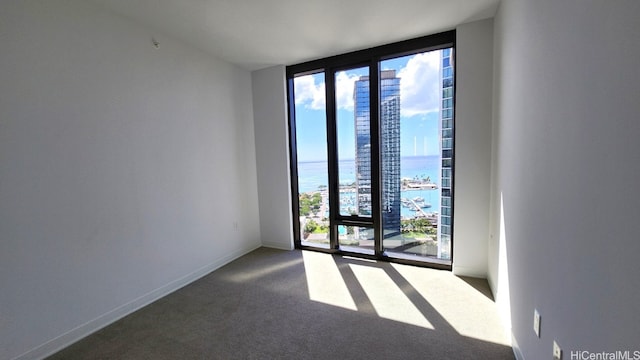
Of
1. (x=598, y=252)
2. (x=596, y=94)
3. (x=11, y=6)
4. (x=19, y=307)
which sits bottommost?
(x=19, y=307)

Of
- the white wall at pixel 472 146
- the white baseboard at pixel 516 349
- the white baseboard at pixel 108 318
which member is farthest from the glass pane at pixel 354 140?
the white baseboard at pixel 108 318

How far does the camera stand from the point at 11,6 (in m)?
1.70

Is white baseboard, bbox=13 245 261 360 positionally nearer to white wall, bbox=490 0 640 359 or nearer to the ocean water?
the ocean water

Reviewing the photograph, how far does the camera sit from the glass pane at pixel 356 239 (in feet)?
11.6

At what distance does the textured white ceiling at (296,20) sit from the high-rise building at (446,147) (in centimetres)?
43

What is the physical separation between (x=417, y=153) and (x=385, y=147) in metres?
0.41

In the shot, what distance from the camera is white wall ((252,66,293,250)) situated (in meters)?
3.76

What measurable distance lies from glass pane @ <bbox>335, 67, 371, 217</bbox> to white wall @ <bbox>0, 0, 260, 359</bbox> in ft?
5.82

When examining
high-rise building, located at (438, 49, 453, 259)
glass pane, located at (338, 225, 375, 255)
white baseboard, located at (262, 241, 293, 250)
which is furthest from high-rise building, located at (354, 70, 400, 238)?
white baseboard, located at (262, 241, 293, 250)

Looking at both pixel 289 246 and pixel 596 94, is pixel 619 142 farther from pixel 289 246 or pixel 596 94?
pixel 289 246

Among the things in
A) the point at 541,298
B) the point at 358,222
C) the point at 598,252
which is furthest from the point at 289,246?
the point at 598,252

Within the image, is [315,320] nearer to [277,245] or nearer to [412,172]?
[277,245]

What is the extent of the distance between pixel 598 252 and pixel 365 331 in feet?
5.36

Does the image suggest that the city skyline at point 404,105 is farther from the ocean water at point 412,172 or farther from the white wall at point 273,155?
the white wall at point 273,155
